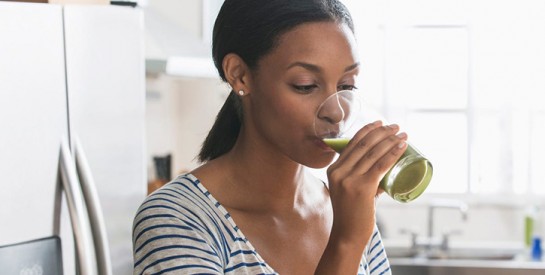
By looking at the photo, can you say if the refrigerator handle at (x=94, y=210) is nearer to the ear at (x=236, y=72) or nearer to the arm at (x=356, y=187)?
the ear at (x=236, y=72)

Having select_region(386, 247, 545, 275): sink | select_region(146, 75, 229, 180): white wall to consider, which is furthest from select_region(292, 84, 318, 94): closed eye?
select_region(146, 75, 229, 180): white wall

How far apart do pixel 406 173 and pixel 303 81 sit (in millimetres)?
162

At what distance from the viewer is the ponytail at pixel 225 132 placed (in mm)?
1209

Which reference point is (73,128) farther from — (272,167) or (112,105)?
(272,167)

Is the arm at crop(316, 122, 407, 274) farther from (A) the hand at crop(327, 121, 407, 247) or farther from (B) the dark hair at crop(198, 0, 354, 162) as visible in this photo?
(B) the dark hair at crop(198, 0, 354, 162)

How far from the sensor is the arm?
96cm

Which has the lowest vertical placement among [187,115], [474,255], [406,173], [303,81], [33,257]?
[474,255]

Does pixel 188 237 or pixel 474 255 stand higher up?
pixel 188 237

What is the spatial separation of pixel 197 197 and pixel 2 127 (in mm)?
249

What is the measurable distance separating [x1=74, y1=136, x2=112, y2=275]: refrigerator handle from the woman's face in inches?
12.3

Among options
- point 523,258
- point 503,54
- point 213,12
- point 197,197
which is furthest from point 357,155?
point 503,54

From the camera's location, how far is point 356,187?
3.20ft

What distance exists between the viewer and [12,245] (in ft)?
3.40

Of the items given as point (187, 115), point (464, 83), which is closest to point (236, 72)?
point (187, 115)
